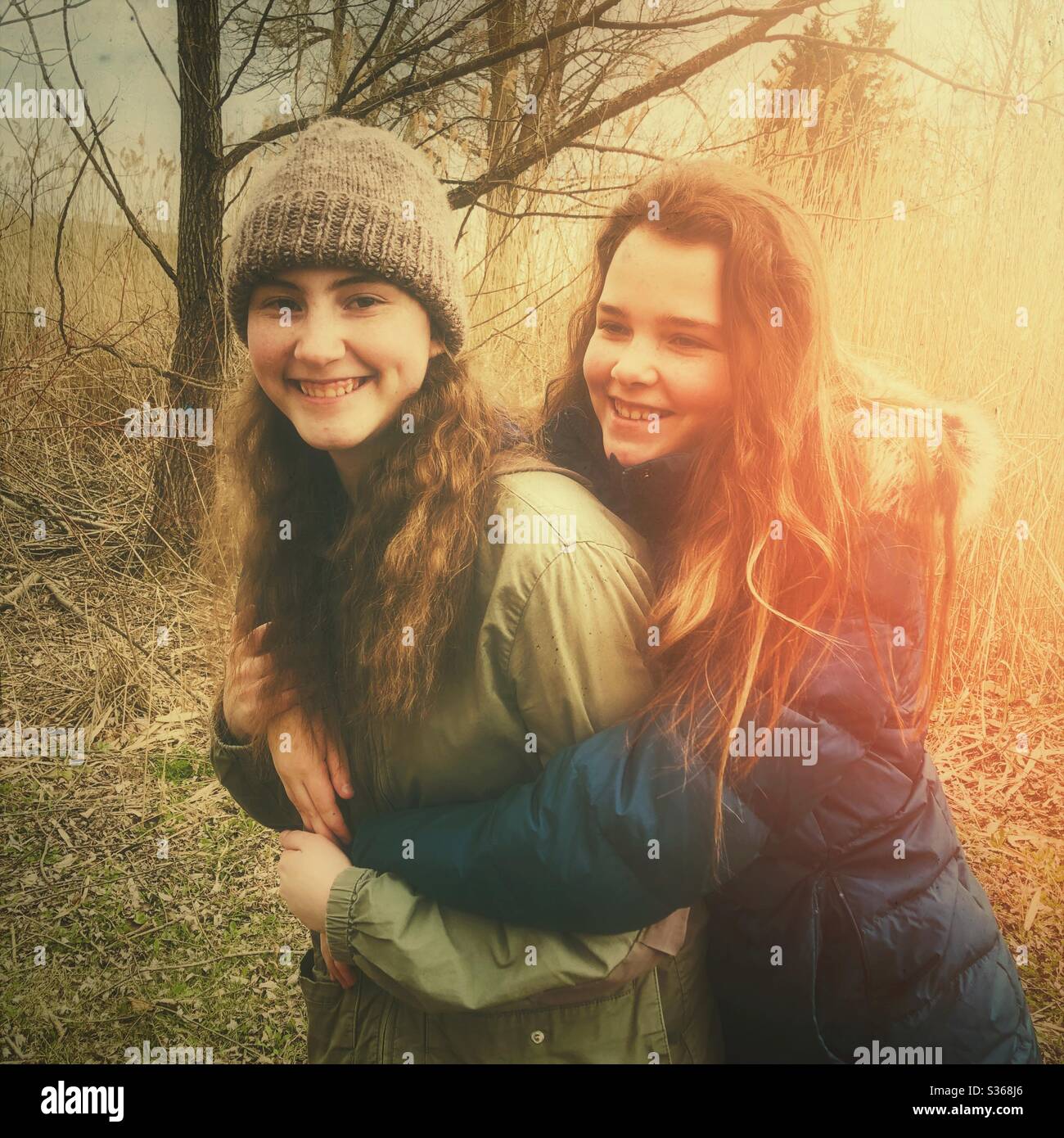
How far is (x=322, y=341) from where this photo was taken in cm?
158

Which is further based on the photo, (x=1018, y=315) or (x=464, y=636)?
(x=1018, y=315)

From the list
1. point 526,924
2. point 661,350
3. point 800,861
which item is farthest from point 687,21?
point 526,924

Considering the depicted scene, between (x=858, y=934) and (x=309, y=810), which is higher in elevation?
(x=309, y=810)

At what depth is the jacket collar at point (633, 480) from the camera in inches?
65.4

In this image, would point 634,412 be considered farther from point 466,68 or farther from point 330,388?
point 466,68

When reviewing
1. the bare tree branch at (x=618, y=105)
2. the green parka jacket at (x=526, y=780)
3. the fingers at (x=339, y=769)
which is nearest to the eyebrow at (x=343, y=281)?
the green parka jacket at (x=526, y=780)

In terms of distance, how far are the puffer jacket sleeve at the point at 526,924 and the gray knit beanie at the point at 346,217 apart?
59 centimetres

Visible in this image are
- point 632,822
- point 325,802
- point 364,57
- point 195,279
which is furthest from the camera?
point 195,279

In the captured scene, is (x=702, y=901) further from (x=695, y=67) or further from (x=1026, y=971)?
(x=695, y=67)

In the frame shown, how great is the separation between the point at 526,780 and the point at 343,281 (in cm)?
92

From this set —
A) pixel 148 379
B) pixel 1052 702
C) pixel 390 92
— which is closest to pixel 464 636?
pixel 148 379

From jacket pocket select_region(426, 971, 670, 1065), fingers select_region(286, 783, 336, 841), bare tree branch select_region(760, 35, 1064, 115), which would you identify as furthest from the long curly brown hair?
bare tree branch select_region(760, 35, 1064, 115)
